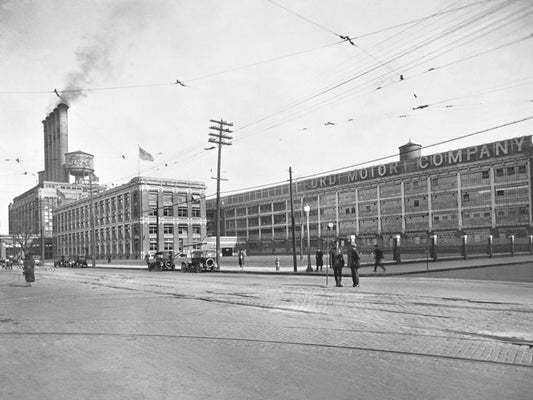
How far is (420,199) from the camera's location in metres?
78.2

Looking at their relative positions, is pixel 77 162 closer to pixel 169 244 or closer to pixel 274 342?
pixel 169 244

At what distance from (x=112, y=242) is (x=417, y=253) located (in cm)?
7248

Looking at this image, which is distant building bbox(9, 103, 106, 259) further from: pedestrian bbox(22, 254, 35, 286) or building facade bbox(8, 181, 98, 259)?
pedestrian bbox(22, 254, 35, 286)

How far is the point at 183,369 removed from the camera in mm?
6043

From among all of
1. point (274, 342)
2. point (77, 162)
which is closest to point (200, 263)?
point (274, 342)

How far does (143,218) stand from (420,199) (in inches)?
1926

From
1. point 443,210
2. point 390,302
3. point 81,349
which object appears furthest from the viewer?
point 443,210

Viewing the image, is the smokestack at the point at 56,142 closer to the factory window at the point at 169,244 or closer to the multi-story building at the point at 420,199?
the factory window at the point at 169,244

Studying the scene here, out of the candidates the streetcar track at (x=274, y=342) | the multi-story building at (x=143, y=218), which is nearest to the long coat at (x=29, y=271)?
Answer: the streetcar track at (x=274, y=342)

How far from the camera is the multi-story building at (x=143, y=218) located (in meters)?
87.3

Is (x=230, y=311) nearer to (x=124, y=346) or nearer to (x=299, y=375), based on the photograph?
(x=124, y=346)

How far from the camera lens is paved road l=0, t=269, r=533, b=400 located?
5.19 m

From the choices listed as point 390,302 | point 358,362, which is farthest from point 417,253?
point 358,362

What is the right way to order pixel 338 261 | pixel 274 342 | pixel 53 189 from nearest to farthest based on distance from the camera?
pixel 274 342 → pixel 338 261 → pixel 53 189
